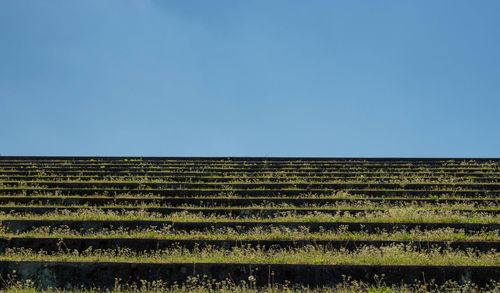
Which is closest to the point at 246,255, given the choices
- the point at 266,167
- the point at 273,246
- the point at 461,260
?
the point at 273,246

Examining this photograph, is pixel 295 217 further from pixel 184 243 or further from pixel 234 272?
pixel 234 272

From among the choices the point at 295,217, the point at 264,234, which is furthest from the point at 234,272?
the point at 295,217

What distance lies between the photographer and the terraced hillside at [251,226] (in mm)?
9523

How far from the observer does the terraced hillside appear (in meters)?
9.52

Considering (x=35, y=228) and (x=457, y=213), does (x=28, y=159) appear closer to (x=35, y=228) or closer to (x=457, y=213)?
(x=35, y=228)

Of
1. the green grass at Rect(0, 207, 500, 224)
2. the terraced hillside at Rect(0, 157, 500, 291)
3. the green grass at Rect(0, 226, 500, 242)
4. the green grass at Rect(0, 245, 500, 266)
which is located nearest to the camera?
the terraced hillside at Rect(0, 157, 500, 291)

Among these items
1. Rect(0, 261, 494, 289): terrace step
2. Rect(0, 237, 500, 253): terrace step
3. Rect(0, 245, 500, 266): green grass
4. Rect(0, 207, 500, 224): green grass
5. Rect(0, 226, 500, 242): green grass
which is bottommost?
Rect(0, 261, 494, 289): terrace step

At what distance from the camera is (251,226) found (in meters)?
12.6

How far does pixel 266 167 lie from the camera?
20.5 m

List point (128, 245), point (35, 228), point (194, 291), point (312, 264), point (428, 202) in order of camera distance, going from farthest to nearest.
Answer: point (428, 202) → point (35, 228) → point (128, 245) → point (312, 264) → point (194, 291)

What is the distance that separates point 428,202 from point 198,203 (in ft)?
19.7

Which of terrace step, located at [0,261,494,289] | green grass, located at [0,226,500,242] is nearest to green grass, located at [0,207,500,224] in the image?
green grass, located at [0,226,500,242]

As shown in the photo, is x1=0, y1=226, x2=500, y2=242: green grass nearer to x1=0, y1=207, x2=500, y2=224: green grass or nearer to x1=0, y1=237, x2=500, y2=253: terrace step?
x1=0, y1=237, x2=500, y2=253: terrace step

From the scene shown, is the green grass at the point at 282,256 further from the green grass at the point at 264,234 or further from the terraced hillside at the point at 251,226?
the green grass at the point at 264,234
